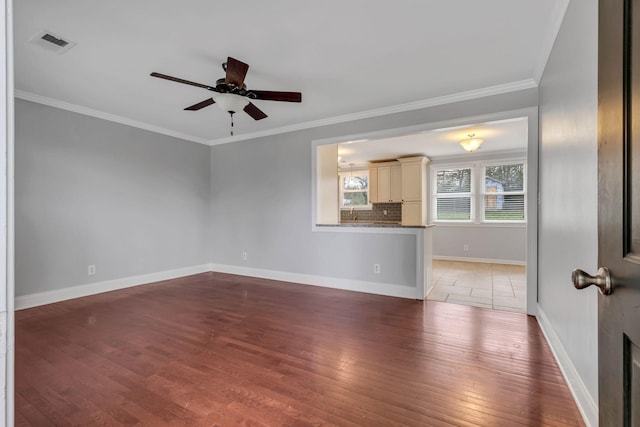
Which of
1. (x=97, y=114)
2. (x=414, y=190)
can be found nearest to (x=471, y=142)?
(x=414, y=190)

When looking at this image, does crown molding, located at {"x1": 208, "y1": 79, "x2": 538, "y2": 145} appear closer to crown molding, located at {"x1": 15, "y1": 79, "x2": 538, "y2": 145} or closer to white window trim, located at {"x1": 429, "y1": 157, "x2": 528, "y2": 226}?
crown molding, located at {"x1": 15, "y1": 79, "x2": 538, "y2": 145}

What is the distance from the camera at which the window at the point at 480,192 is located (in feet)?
21.3

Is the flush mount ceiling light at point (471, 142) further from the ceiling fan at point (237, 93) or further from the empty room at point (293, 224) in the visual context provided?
the ceiling fan at point (237, 93)

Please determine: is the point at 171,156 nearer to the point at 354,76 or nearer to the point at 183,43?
the point at 183,43

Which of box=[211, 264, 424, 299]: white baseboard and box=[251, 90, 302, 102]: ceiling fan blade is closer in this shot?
box=[251, 90, 302, 102]: ceiling fan blade

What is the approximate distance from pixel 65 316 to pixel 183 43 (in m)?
2.97

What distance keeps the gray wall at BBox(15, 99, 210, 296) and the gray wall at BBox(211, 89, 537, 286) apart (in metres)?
0.57

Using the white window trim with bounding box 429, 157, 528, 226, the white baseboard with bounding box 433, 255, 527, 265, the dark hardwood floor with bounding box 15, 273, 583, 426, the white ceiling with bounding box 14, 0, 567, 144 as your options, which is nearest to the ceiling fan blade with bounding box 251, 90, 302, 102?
the white ceiling with bounding box 14, 0, 567, 144

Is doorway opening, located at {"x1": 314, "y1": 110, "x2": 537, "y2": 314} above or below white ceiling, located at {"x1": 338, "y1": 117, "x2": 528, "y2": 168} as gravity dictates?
below

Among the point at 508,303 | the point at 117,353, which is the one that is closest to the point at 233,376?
the point at 117,353

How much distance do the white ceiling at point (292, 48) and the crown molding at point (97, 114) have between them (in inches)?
0.6

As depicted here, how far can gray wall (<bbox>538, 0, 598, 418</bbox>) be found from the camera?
1480 mm

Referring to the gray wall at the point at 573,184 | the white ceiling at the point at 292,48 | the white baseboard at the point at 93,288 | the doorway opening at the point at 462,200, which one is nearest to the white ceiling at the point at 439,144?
the doorway opening at the point at 462,200

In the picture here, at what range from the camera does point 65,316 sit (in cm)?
313
